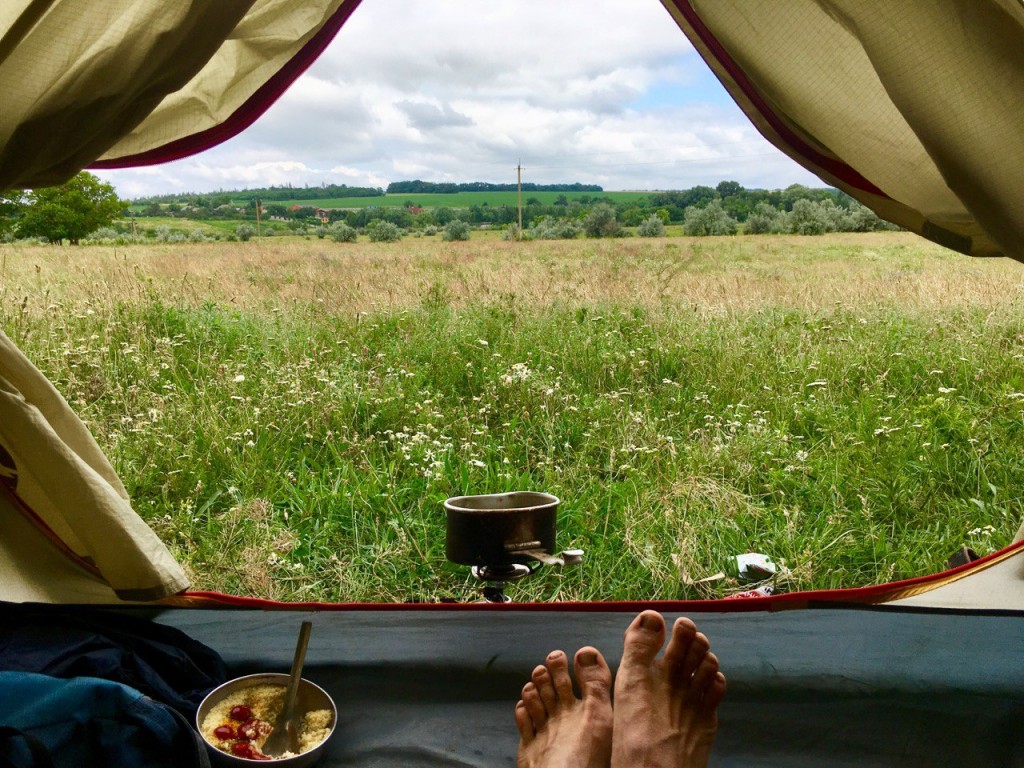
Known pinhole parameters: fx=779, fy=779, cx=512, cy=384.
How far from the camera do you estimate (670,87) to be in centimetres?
420

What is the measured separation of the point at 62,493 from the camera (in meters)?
1.44

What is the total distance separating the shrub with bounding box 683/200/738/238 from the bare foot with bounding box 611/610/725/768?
16.5ft

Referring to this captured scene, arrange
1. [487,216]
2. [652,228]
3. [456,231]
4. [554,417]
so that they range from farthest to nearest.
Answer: [456,231], [652,228], [487,216], [554,417]

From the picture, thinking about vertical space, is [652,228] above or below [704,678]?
above

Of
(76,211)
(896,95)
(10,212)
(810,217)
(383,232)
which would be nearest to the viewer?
(896,95)

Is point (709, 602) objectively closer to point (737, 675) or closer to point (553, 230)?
point (737, 675)

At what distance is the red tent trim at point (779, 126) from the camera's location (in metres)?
1.47

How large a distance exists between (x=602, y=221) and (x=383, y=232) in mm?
Answer: 1925

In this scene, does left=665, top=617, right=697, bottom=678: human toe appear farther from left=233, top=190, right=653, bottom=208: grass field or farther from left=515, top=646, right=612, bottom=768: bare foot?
left=233, top=190, right=653, bottom=208: grass field

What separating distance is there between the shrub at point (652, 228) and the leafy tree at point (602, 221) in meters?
0.22

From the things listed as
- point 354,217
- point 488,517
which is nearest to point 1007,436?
point 488,517

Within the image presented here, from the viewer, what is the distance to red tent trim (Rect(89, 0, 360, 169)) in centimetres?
158

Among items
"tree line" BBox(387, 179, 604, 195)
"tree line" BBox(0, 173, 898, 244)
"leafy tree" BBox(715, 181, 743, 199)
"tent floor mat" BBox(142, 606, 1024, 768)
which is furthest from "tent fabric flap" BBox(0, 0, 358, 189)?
"leafy tree" BBox(715, 181, 743, 199)

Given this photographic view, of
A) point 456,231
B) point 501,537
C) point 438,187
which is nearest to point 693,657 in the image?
point 501,537
